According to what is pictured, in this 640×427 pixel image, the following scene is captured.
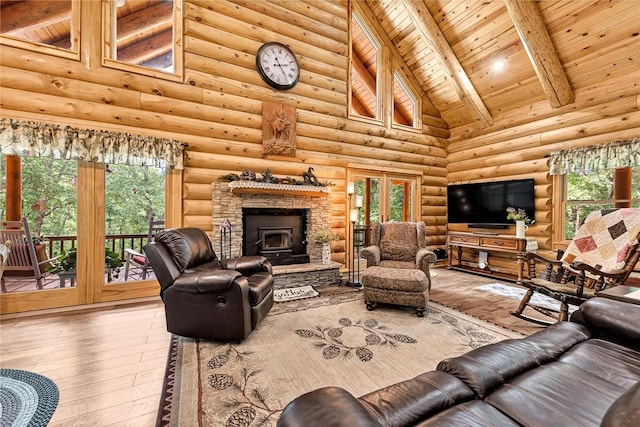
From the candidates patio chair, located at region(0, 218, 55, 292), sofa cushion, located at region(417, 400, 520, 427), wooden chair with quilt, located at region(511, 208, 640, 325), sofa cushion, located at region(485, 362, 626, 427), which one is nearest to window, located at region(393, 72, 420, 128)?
wooden chair with quilt, located at region(511, 208, 640, 325)

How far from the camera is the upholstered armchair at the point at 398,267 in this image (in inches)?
121

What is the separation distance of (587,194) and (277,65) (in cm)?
549

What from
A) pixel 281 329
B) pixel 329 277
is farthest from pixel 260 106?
pixel 281 329


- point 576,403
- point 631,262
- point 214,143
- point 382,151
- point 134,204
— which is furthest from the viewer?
point 382,151

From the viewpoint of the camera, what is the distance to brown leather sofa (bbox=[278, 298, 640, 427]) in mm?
787

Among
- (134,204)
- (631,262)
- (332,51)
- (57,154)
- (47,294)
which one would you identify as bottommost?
(47,294)

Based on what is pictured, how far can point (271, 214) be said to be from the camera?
446 cm

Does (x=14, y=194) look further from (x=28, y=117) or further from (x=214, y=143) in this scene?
(x=214, y=143)

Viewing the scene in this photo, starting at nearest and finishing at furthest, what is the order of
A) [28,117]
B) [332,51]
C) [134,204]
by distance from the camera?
[28,117], [134,204], [332,51]

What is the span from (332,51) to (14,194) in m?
5.12

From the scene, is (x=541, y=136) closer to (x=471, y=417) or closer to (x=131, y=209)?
(x=471, y=417)

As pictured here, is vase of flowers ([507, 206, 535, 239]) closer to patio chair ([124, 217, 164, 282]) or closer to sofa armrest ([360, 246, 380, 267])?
sofa armrest ([360, 246, 380, 267])

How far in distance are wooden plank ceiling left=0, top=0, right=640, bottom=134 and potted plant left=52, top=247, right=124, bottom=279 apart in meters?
2.52

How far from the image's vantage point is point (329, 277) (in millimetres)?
4457
